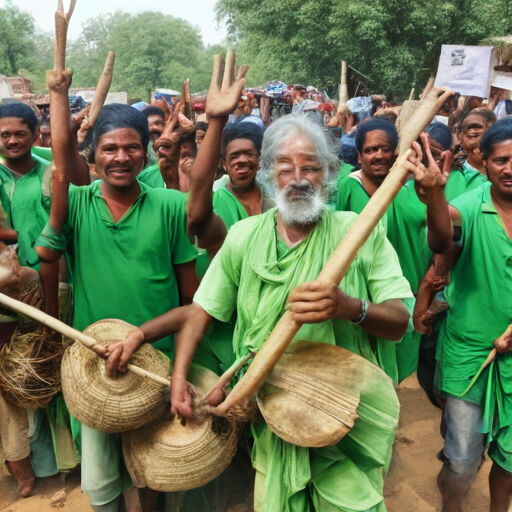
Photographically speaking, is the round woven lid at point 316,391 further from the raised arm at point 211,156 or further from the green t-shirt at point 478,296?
the green t-shirt at point 478,296

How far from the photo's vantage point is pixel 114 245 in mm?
2771

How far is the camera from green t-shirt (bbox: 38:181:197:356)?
2770 millimetres

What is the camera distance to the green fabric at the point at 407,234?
3.52m

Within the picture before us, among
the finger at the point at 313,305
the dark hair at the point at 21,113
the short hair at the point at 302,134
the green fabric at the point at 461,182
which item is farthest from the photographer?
the green fabric at the point at 461,182

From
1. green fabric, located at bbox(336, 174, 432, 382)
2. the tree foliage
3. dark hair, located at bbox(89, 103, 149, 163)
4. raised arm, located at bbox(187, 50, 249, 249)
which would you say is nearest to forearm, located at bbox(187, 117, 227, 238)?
raised arm, located at bbox(187, 50, 249, 249)

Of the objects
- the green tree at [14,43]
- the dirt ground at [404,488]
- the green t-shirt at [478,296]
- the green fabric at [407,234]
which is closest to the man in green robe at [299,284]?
the green t-shirt at [478,296]

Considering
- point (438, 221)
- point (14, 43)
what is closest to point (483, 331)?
point (438, 221)

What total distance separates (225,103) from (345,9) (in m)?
22.2

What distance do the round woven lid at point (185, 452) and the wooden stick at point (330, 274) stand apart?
407mm

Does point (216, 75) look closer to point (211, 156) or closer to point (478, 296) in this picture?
point (211, 156)

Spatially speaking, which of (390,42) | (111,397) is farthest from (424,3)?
(111,397)

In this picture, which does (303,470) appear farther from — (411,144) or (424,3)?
(424,3)

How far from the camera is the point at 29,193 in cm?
356

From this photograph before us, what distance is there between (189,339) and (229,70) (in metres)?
1.17
